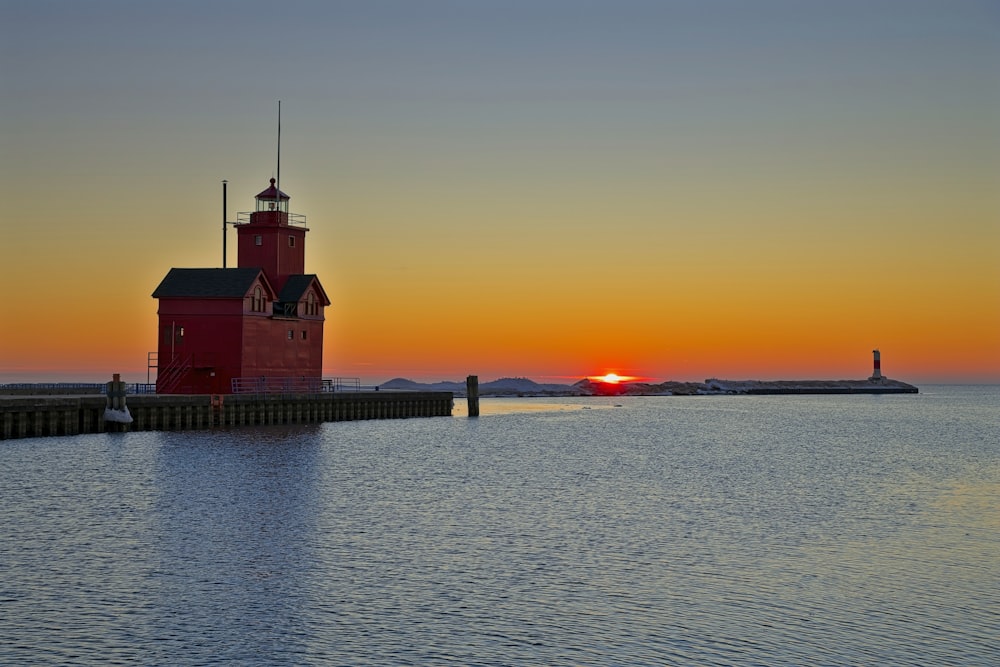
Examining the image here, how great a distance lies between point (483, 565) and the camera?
2439cm

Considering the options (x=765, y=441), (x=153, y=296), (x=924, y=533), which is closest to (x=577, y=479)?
(x=924, y=533)

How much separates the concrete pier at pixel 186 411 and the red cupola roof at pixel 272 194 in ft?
48.4

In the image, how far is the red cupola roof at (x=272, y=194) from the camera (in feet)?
253

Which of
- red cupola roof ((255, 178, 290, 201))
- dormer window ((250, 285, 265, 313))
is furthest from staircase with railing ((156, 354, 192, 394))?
red cupola roof ((255, 178, 290, 201))

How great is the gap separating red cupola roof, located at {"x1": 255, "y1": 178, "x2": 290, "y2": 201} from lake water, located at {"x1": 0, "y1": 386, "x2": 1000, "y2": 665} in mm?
30485

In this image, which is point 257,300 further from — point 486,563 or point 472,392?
point 486,563

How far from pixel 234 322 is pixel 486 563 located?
48.5 metres

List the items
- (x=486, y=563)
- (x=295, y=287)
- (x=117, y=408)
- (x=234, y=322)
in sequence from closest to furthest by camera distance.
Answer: (x=486, y=563) < (x=117, y=408) < (x=234, y=322) < (x=295, y=287)

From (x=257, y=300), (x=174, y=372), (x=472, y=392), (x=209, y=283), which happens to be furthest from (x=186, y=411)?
(x=472, y=392)

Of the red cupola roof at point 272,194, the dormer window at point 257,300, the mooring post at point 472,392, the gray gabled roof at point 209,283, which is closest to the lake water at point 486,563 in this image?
the gray gabled roof at point 209,283

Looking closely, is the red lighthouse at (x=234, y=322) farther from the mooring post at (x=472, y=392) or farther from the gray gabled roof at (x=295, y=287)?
the mooring post at (x=472, y=392)

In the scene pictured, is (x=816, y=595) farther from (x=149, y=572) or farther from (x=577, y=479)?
(x=577, y=479)

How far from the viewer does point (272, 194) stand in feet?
253

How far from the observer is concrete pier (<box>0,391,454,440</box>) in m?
55.6
